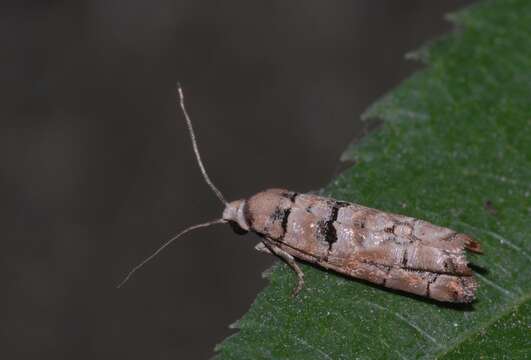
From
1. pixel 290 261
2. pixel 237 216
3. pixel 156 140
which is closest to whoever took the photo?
pixel 290 261

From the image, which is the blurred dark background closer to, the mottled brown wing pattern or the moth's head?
the moth's head

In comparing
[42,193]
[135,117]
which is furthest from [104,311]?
[135,117]

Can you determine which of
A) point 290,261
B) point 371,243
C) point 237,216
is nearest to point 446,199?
point 371,243

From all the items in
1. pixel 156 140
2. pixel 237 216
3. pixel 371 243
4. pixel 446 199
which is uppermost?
pixel 156 140

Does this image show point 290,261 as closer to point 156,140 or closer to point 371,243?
point 371,243

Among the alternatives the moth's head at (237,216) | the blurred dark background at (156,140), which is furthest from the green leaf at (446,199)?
the blurred dark background at (156,140)

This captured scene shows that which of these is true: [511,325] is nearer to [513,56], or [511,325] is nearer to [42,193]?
[513,56]

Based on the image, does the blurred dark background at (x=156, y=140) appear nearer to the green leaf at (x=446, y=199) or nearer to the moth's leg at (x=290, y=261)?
the moth's leg at (x=290, y=261)
